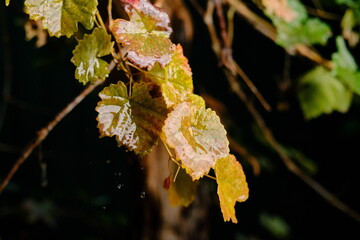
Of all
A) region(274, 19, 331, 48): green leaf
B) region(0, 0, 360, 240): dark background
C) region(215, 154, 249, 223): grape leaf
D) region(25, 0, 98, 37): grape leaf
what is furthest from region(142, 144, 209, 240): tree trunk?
region(0, 0, 360, 240): dark background

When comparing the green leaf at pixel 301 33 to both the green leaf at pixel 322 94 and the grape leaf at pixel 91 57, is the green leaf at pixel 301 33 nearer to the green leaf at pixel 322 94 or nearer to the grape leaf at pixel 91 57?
the green leaf at pixel 322 94

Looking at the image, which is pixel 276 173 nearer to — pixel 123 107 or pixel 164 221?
pixel 164 221

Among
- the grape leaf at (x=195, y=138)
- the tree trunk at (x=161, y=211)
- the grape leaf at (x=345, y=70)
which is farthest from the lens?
the tree trunk at (x=161, y=211)

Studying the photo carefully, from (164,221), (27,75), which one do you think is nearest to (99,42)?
(164,221)

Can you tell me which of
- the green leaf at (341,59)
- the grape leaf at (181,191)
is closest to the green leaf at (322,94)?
the green leaf at (341,59)

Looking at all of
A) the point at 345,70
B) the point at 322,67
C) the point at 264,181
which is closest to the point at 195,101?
the point at 345,70

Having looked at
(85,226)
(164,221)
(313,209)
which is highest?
(164,221)

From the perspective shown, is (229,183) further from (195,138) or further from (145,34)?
(145,34)
